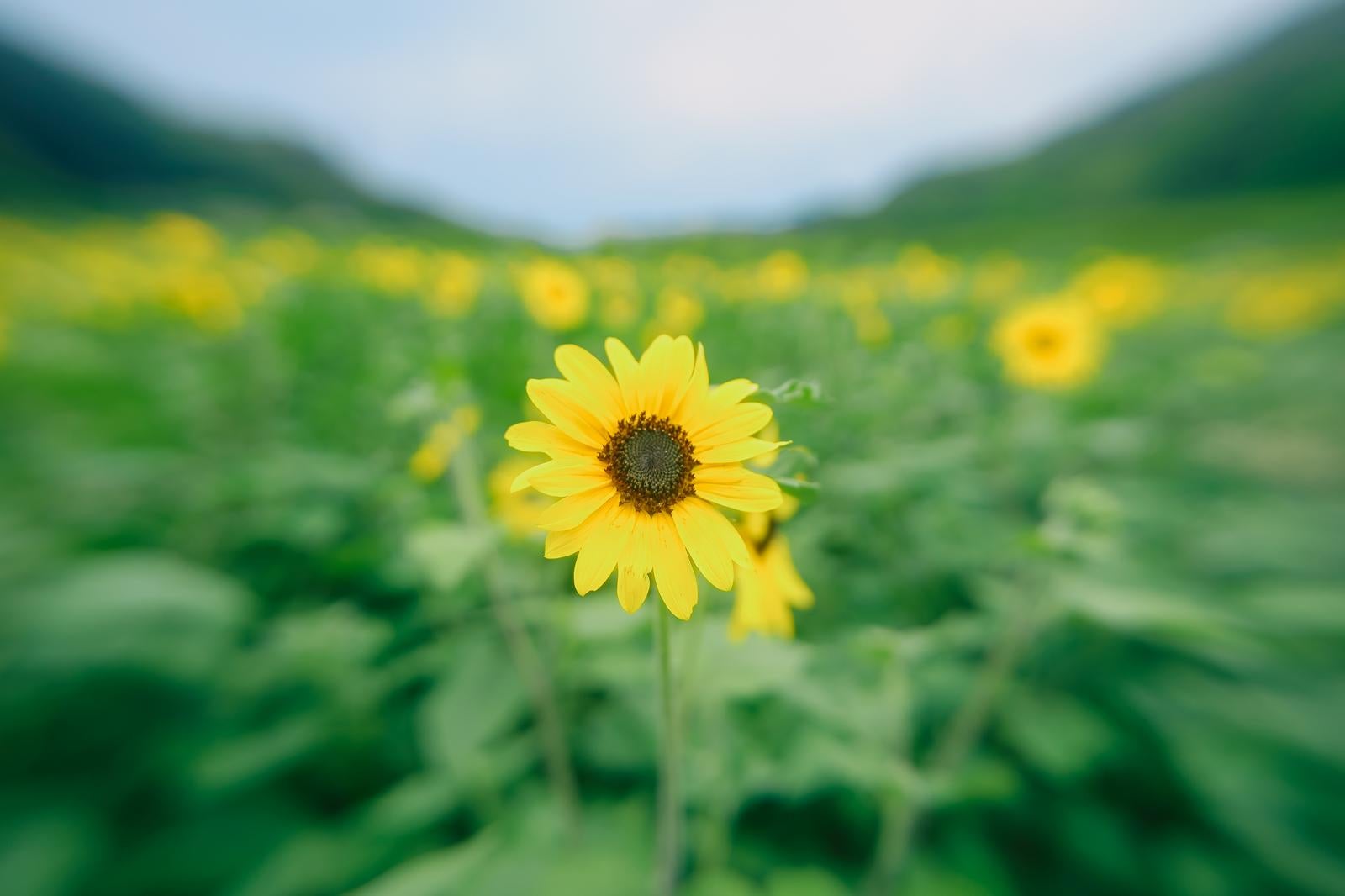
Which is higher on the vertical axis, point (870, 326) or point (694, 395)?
point (870, 326)

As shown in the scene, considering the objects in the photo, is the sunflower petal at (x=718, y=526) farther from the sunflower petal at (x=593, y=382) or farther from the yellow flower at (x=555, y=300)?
the yellow flower at (x=555, y=300)

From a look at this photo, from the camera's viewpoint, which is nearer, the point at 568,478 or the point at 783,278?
the point at 568,478

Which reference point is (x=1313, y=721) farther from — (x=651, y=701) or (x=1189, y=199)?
(x=1189, y=199)

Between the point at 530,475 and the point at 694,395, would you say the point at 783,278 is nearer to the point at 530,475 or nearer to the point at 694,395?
the point at 694,395

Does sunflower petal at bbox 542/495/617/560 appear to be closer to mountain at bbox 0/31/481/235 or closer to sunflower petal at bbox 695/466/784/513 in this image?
sunflower petal at bbox 695/466/784/513

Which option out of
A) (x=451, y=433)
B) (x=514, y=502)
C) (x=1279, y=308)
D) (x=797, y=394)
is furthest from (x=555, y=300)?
(x=1279, y=308)

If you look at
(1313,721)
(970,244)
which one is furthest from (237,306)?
(970,244)
